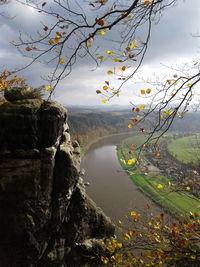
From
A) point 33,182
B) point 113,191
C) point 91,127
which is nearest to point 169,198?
point 113,191

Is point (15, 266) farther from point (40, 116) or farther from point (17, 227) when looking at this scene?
point (40, 116)

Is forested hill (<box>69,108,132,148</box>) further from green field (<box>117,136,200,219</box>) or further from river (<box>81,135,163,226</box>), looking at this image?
green field (<box>117,136,200,219</box>)

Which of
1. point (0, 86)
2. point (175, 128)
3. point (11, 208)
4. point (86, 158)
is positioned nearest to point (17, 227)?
point (11, 208)

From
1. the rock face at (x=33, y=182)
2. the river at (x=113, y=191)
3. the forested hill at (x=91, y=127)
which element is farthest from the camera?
the forested hill at (x=91, y=127)

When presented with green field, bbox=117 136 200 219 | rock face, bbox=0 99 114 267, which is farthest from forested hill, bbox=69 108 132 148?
rock face, bbox=0 99 114 267

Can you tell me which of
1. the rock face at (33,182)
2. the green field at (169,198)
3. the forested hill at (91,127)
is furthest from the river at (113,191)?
the forested hill at (91,127)

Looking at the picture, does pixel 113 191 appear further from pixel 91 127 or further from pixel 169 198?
pixel 91 127

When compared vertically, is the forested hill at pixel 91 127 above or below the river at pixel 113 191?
above

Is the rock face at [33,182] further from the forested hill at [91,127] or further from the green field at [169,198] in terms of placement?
the forested hill at [91,127]
